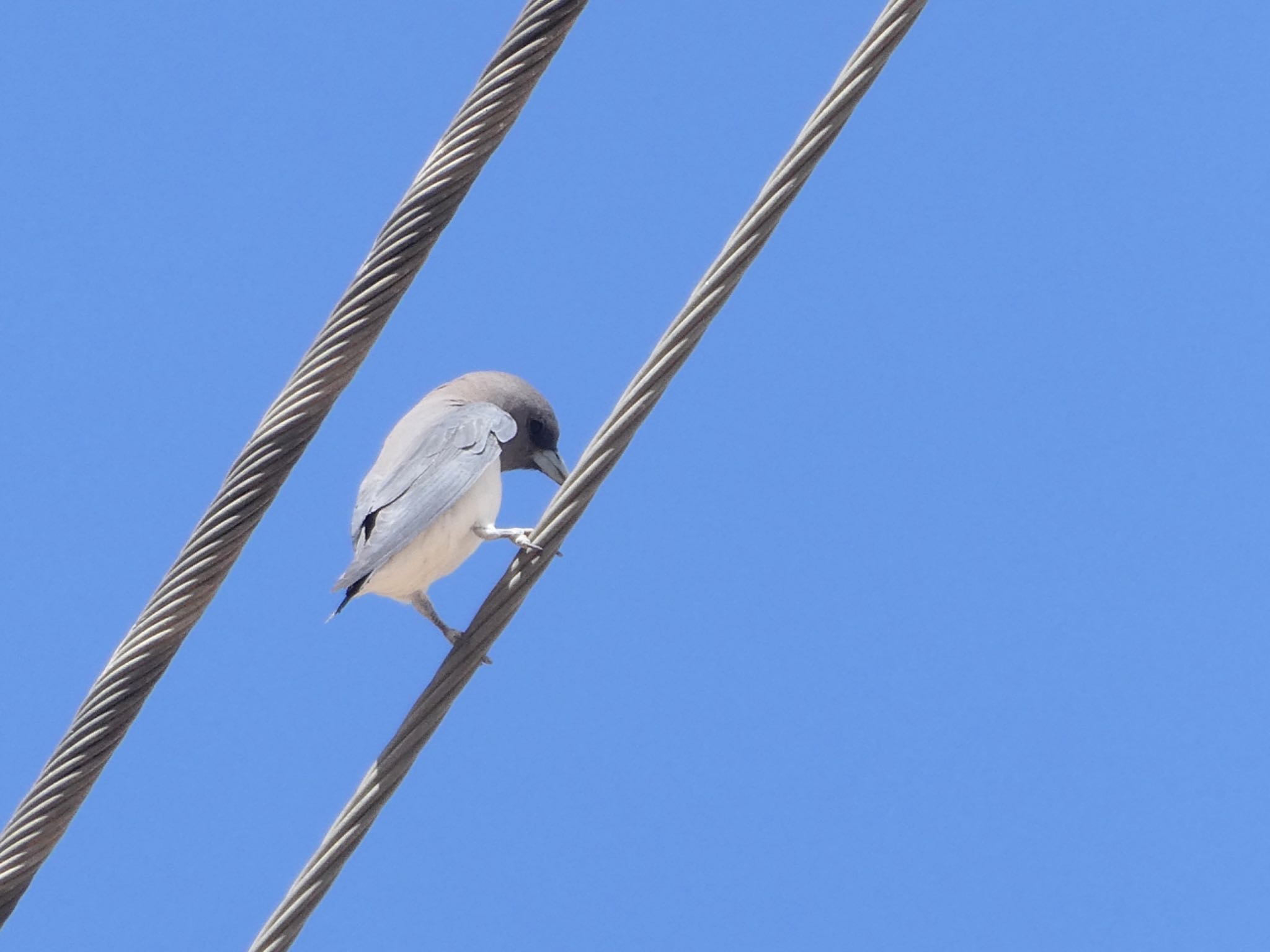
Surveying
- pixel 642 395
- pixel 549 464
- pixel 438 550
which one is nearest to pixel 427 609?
pixel 438 550

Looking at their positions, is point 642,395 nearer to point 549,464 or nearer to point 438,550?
point 438,550

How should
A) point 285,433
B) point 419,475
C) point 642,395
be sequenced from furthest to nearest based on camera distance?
point 419,475 → point 285,433 → point 642,395

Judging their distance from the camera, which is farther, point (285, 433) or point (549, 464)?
point (549, 464)

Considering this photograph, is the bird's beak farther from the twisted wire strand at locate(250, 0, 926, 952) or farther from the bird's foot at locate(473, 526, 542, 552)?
the twisted wire strand at locate(250, 0, 926, 952)

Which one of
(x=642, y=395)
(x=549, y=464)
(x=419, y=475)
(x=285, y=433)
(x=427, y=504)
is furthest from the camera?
(x=549, y=464)

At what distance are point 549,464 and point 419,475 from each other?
1548 millimetres

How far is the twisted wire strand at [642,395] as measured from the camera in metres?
3.52

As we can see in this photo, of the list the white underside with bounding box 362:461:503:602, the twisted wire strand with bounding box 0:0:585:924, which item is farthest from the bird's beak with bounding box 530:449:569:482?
the twisted wire strand with bounding box 0:0:585:924

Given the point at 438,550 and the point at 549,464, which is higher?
the point at 549,464

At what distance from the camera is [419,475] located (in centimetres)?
579

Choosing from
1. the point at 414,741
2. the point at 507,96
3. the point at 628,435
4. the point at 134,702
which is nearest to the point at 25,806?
the point at 134,702

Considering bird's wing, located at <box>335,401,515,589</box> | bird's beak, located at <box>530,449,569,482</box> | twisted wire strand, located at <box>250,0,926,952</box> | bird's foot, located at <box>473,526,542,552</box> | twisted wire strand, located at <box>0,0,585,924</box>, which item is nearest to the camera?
twisted wire strand, located at <box>250,0,926,952</box>

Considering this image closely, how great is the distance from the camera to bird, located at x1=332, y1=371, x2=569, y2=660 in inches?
216

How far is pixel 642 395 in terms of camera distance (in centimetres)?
353
